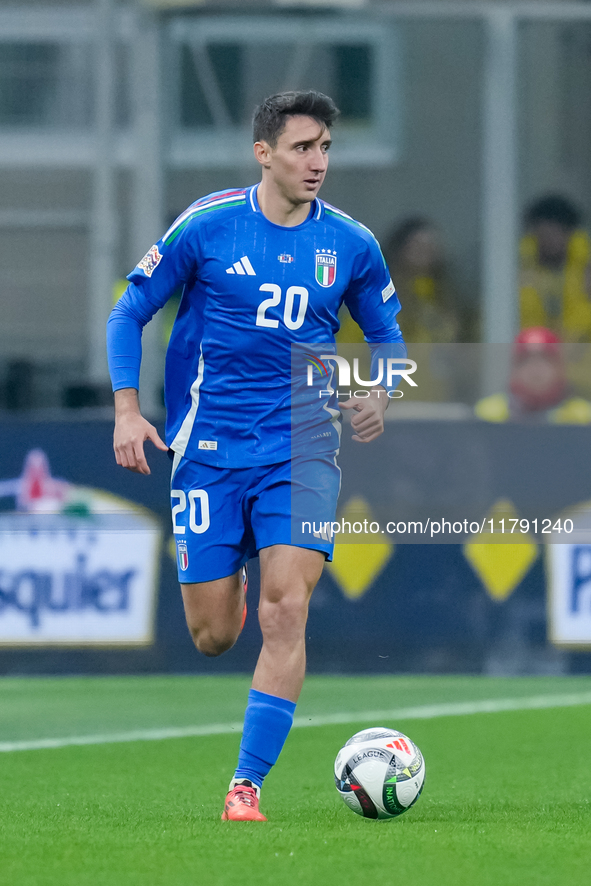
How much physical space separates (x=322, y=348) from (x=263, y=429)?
30 cm

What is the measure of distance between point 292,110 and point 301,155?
0.13m

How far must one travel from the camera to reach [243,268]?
15.0 feet

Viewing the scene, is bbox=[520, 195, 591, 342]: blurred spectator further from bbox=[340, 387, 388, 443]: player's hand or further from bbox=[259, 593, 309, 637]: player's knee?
bbox=[259, 593, 309, 637]: player's knee

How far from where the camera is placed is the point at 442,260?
9.20m

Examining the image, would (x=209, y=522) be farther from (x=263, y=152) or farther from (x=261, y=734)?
(x=263, y=152)

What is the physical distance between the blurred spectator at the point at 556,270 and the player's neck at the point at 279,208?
4525 mm

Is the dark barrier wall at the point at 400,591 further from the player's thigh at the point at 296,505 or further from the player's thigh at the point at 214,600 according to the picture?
the player's thigh at the point at 296,505

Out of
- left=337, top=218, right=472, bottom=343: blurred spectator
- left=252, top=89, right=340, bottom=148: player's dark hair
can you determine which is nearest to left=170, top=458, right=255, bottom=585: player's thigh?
left=252, top=89, right=340, bottom=148: player's dark hair

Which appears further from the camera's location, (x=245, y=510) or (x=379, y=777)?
(x=245, y=510)

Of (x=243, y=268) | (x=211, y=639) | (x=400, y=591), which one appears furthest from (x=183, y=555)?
(x=400, y=591)

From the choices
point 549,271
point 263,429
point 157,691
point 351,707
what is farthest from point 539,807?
point 549,271

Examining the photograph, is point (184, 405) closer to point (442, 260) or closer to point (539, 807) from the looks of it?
point (539, 807)

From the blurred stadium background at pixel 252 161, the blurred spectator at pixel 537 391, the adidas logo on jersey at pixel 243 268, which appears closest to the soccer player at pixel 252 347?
the adidas logo on jersey at pixel 243 268

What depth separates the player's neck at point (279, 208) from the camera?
4.60 meters
